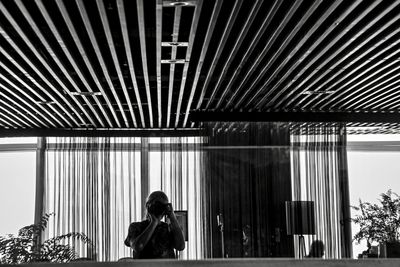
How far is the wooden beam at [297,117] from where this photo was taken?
9.43 meters

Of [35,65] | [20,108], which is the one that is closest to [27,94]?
[20,108]

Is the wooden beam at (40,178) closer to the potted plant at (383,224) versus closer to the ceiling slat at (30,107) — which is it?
the ceiling slat at (30,107)

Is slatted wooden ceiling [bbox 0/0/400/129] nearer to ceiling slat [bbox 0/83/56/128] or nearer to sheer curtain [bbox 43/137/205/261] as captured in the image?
ceiling slat [bbox 0/83/56/128]

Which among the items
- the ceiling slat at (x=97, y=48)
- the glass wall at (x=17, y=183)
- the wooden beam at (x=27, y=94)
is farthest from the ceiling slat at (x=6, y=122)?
the ceiling slat at (x=97, y=48)

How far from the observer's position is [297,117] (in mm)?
9516

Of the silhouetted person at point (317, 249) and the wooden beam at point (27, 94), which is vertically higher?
the wooden beam at point (27, 94)

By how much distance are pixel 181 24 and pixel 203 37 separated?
398 mm

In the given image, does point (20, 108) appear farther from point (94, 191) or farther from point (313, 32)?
point (313, 32)

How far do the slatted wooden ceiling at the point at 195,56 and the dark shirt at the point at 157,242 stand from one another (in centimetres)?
197

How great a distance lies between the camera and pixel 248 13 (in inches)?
198

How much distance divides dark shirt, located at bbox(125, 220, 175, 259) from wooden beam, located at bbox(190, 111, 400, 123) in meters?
6.00

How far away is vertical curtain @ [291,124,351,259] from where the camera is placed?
9352mm

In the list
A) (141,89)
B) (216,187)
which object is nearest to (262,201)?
(216,187)

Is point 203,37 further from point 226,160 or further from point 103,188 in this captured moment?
point 103,188
